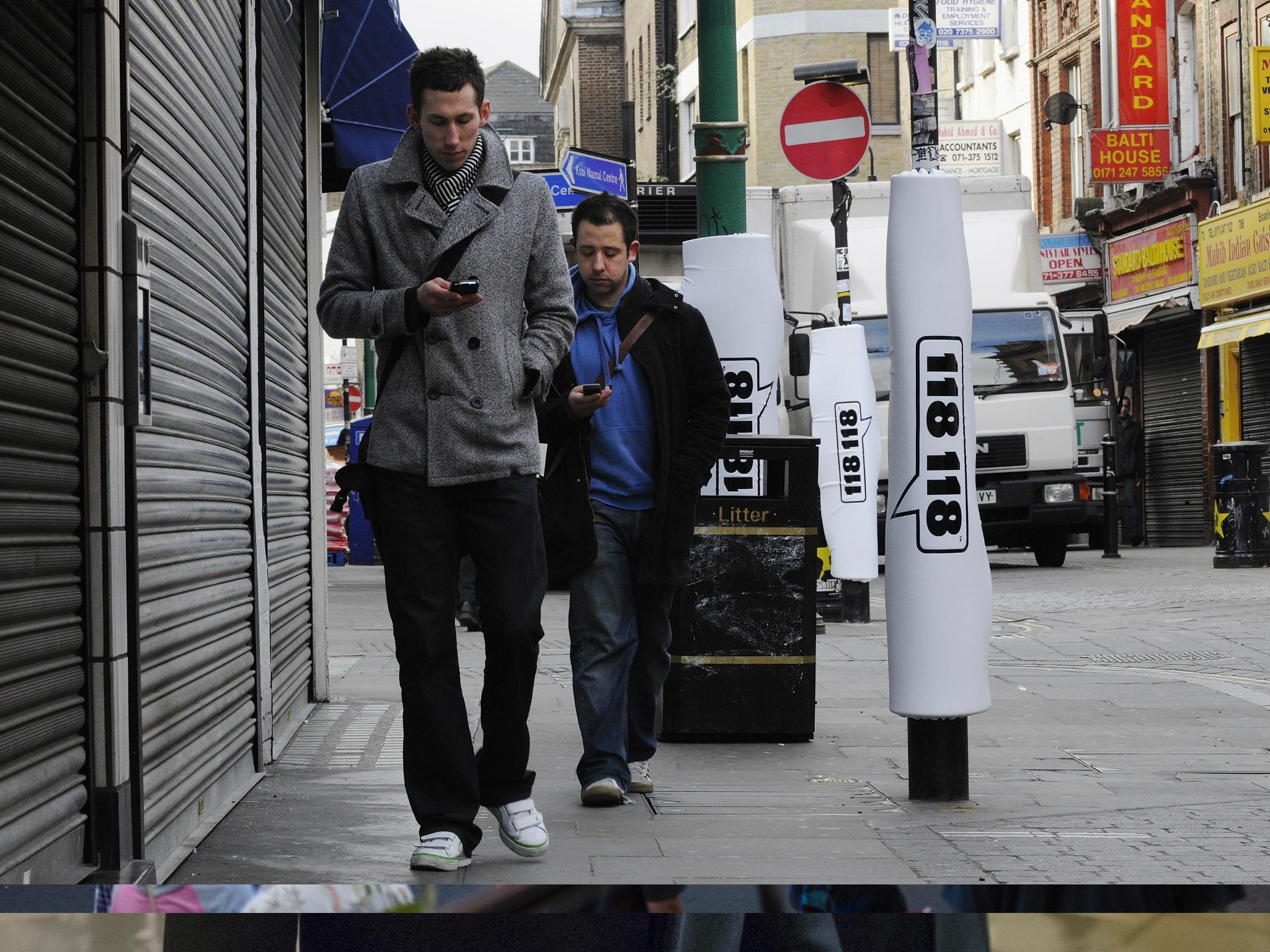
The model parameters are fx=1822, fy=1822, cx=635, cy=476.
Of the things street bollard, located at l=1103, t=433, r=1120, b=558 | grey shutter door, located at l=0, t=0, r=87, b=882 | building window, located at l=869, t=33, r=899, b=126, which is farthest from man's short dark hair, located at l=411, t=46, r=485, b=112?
building window, located at l=869, t=33, r=899, b=126

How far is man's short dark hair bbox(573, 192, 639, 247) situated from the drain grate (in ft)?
19.9

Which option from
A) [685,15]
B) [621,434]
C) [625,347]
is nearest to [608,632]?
[621,434]

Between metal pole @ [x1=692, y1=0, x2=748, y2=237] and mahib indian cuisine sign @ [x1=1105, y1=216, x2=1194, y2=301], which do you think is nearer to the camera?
metal pole @ [x1=692, y1=0, x2=748, y2=237]

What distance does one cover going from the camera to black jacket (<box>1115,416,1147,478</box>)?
102ft

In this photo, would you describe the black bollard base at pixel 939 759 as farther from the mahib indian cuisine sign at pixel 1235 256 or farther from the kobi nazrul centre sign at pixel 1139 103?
the kobi nazrul centre sign at pixel 1139 103

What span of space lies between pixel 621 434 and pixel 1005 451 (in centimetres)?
1512

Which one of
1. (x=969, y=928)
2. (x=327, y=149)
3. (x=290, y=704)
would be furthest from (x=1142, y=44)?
(x=969, y=928)

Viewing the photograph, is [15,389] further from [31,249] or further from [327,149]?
[327,149]

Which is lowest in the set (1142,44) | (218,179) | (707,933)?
(707,933)

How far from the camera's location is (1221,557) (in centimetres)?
2094

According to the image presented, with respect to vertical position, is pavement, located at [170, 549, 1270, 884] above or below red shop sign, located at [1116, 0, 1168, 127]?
below

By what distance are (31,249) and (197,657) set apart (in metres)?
1.76

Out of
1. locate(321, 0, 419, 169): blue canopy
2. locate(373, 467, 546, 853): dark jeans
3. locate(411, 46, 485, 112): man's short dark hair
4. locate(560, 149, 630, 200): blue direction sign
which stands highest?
locate(560, 149, 630, 200): blue direction sign

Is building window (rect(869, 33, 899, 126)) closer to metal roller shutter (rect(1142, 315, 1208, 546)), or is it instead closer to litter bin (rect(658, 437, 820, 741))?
metal roller shutter (rect(1142, 315, 1208, 546))
